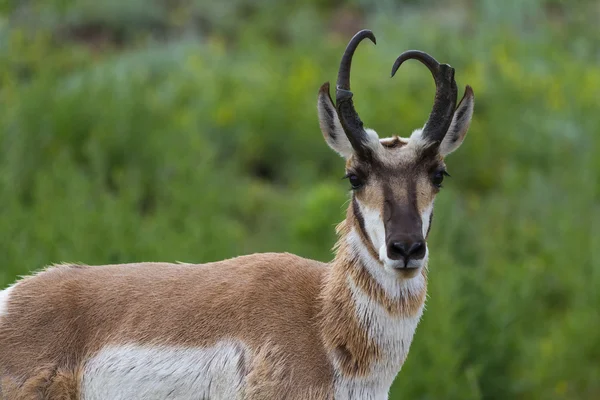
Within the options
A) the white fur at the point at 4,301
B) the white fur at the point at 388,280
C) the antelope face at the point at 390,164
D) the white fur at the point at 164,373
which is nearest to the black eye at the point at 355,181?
the antelope face at the point at 390,164

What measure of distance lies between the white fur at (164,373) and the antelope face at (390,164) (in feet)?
3.19

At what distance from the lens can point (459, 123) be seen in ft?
18.0

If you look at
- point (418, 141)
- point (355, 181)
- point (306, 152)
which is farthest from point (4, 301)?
point (306, 152)

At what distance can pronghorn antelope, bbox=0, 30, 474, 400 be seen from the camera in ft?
16.7

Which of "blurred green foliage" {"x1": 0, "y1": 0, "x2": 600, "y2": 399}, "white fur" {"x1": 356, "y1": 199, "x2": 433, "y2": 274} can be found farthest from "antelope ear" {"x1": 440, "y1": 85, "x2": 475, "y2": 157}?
"blurred green foliage" {"x1": 0, "y1": 0, "x2": 600, "y2": 399}

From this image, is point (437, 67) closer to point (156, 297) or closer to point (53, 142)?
point (156, 297)

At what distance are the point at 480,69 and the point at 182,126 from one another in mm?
6296

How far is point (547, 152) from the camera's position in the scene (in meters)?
16.1

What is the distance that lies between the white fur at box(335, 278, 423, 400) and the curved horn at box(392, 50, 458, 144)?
0.95 metres

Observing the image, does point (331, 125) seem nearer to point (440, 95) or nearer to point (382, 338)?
point (440, 95)

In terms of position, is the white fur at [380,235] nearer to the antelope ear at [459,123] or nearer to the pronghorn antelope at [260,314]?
the pronghorn antelope at [260,314]

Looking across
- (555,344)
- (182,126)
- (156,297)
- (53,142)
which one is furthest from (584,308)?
(156,297)

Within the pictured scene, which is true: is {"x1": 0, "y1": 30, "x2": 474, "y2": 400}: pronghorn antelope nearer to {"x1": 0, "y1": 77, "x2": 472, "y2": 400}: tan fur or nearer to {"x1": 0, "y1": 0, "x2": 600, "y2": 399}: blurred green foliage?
{"x1": 0, "y1": 77, "x2": 472, "y2": 400}: tan fur

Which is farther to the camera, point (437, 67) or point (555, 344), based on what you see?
point (555, 344)
